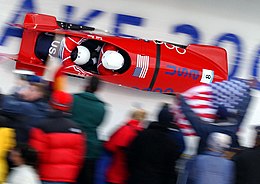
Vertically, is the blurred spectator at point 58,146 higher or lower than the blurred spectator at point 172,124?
lower

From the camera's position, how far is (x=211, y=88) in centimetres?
421

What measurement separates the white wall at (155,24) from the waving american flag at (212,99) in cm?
144

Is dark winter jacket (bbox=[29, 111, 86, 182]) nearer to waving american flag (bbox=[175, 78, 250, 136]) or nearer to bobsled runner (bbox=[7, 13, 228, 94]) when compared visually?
waving american flag (bbox=[175, 78, 250, 136])

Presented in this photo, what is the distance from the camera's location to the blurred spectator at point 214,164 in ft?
10.8

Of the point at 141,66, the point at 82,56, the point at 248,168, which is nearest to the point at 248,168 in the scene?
the point at 248,168

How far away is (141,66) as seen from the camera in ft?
17.9

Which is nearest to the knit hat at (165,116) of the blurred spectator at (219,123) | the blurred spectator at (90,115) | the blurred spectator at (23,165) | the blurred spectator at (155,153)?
the blurred spectator at (155,153)

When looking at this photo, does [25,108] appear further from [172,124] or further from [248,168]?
[248,168]

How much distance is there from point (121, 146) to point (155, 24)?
2517mm

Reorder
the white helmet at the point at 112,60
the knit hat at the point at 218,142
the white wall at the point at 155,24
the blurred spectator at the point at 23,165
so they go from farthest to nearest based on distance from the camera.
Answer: the white wall at the point at 155,24, the white helmet at the point at 112,60, the knit hat at the point at 218,142, the blurred spectator at the point at 23,165

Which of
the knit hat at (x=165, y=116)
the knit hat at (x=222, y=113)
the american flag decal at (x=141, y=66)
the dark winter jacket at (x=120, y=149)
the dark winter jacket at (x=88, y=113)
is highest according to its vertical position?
the american flag decal at (x=141, y=66)

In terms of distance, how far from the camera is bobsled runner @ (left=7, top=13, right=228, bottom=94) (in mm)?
5430

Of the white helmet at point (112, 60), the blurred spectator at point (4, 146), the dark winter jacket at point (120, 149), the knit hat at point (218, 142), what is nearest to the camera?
the blurred spectator at point (4, 146)

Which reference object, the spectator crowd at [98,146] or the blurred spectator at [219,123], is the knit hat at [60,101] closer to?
the spectator crowd at [98,146]
